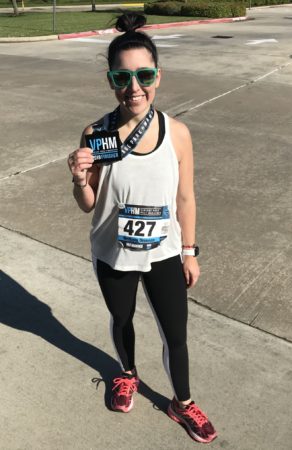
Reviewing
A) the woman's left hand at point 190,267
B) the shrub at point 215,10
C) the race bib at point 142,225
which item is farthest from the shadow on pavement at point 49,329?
the shrub at point 215,10

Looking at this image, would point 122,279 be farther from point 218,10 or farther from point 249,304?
point 218,10

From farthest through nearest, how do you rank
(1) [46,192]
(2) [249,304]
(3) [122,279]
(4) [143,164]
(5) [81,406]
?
(1) [46,192] < (2) [249,304] < (5) [81,406] < (3) [122,279] < (4) [143,164]

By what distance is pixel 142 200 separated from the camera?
2088 millimetres

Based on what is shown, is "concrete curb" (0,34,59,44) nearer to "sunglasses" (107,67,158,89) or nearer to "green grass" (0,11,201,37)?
"green grass" (0,11,201,37)

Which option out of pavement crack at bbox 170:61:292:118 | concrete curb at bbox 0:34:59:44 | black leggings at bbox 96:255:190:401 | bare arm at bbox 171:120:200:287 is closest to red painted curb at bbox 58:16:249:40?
concrete curb at bbox 0:34:59:44

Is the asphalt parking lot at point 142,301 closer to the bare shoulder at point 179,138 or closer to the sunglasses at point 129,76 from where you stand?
the bare shoulder at point 179,138

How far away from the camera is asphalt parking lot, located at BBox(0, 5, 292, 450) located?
2.48 metres

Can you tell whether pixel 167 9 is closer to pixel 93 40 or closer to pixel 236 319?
pixel 93 40

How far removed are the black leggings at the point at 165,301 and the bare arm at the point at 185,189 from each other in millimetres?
60

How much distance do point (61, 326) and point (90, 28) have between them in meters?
19.1

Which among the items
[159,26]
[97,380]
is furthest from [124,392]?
[159,26]

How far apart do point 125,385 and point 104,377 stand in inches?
9.4

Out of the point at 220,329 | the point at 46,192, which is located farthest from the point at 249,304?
the point at 46,192

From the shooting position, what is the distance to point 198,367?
2.83 m
